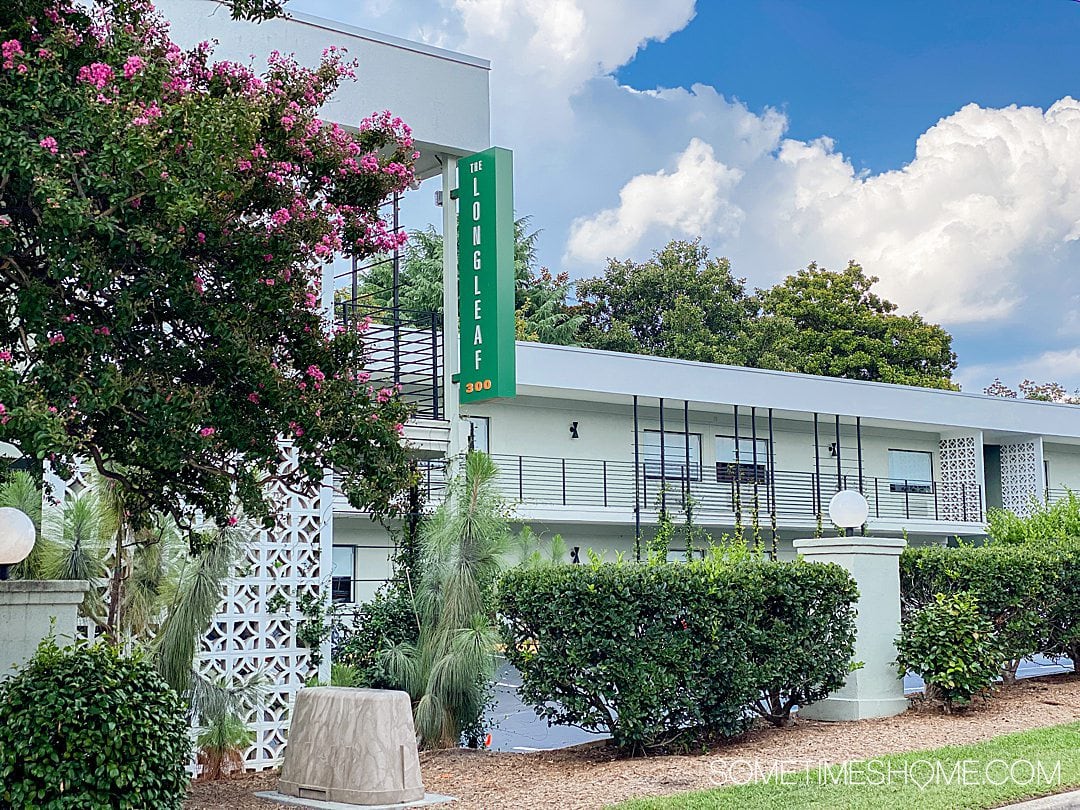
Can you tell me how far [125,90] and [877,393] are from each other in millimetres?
26203

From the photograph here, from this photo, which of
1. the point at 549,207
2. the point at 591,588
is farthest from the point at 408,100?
the point at 549,207

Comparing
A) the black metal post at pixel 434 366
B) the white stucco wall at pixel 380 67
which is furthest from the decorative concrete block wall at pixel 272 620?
the white stucco wall at pixel 380 67

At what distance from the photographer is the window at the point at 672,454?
93.4ft

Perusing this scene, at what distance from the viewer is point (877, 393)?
30.3 meters

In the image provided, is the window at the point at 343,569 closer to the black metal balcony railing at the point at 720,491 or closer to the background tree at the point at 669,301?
the black metal balcony railing at the point at 720,491

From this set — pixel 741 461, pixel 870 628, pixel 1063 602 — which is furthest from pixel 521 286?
pixel 870 628

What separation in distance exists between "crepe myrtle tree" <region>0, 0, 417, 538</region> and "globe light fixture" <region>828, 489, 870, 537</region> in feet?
19.1

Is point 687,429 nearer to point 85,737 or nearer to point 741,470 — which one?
point 741,470

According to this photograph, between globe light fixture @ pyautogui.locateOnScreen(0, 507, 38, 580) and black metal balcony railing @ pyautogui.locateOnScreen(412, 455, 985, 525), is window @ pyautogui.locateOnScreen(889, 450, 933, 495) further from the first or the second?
globe light fixture @ pyautogui.locateOnScreen(0, 507, 38, 580)

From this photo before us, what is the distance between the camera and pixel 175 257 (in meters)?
6.36

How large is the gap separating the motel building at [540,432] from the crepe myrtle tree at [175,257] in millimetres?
1062

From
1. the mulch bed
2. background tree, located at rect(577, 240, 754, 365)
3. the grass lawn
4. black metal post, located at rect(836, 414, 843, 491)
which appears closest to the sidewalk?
the grass lawn

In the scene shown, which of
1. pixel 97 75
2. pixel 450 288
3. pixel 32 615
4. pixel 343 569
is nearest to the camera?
pixel 97 75

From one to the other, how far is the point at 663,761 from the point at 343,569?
1443 centimetres
